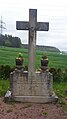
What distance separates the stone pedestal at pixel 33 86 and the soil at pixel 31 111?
1.43ft

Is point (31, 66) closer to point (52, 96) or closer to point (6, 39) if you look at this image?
point (52, 96)

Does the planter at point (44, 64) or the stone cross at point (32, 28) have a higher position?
the stone cross at point (32, 28)

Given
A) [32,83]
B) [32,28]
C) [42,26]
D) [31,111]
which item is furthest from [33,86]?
[42,26]

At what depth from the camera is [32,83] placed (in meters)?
13.1

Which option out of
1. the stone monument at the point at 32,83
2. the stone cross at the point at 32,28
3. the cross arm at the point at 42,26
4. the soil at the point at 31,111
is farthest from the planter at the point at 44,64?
the soil at the point at 31,111

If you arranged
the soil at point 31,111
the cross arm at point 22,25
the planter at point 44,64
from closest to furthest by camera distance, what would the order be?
the soil at point 31,111, the planter at point 44,64, the cross arm at point 22,25

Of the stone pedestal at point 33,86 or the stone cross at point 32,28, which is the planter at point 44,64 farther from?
the stone cross at point 32,28

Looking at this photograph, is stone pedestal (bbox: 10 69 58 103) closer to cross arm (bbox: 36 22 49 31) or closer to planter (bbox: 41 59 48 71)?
planter (bbox: 41 59 48 71)

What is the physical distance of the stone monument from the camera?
13.0m

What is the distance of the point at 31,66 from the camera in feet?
43.0

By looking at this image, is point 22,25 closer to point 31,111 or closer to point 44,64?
point 44,64

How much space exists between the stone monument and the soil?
0.41 m

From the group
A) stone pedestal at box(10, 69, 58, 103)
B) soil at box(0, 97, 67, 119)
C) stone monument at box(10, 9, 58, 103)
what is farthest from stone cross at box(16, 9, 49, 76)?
soil at box(0, 97, 67, 119)

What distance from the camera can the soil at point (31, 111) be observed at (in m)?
10.9
